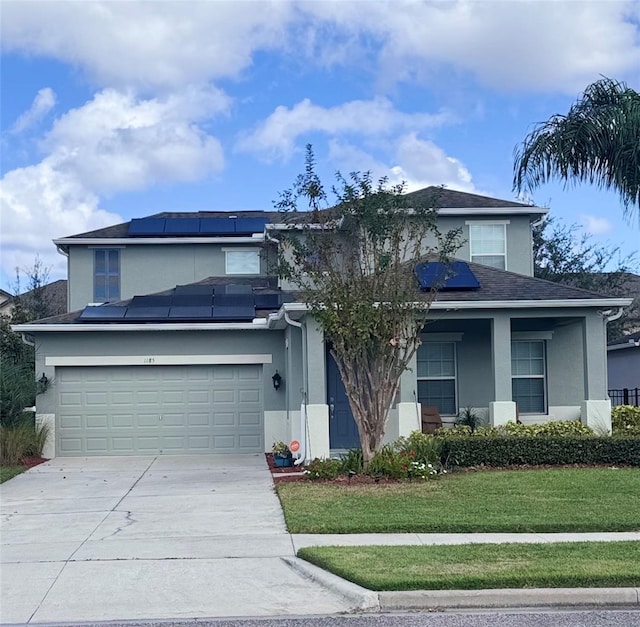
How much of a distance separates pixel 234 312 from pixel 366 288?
21.7 feet

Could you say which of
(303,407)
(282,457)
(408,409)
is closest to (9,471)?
(282,457)

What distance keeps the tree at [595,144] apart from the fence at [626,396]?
10543mm

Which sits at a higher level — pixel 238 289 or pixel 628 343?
pixel 238 289

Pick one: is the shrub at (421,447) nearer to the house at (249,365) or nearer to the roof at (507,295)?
the house at (249,365)

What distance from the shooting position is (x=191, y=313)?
2072cm

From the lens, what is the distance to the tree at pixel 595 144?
16844mm

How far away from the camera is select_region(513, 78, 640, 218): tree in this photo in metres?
16.8

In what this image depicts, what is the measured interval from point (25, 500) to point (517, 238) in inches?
520

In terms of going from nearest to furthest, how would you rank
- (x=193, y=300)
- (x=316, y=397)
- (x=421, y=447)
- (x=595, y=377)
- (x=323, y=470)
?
(x=323, y=470)
(x=421, y=447)
(x=316, y=397)
(x=595, y=377)
(x=193, y=300)

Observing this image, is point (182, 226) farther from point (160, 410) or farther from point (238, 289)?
point (160, 410)

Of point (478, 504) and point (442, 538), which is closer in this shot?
point (442, 538)

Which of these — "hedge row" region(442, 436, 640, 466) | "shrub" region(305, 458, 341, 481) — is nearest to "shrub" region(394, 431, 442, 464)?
"hedge row" region(442, 436, 640, 466)

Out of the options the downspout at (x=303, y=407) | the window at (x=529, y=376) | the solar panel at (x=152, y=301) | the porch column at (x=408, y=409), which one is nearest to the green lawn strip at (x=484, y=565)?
the downspout at (x=303, y=407)

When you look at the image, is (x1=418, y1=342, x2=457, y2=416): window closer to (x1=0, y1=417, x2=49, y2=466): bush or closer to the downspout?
the downspout
